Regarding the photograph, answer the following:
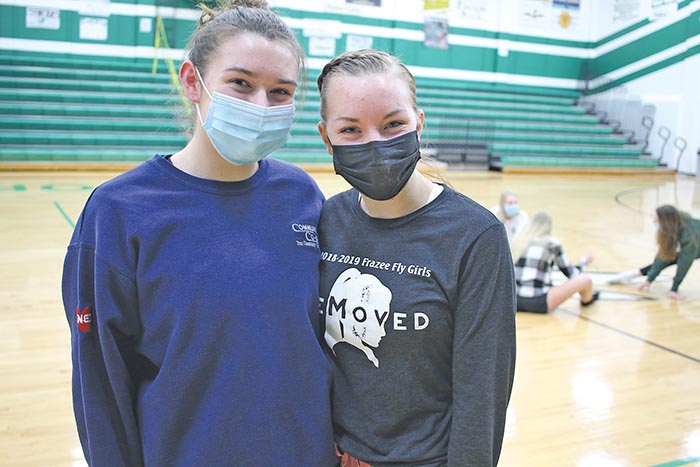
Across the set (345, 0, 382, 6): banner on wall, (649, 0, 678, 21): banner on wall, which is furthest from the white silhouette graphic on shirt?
(649, 0, 678, 21): banner on wall

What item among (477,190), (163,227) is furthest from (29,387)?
(477,190)

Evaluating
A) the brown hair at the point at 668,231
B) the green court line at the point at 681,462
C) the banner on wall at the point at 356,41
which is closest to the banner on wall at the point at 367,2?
the banner on wall at the point at 356,41

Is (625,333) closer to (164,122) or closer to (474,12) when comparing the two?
(164,122)

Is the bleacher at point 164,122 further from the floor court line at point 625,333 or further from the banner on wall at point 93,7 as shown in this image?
the floor court line at point 625,333

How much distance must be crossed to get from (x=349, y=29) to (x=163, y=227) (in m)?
17.0

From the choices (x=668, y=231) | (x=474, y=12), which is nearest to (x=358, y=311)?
(x=668, y=231)

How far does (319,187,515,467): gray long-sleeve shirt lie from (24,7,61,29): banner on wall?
15242mm

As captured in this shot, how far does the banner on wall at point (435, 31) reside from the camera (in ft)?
59.5

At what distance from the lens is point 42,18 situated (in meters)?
14.1

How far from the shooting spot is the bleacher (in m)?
12.0

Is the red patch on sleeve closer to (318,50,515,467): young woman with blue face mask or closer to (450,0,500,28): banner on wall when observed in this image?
(318,50,515,467): young woman with blue face mask

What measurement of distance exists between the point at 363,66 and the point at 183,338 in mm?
665

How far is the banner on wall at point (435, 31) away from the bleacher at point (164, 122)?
3.58ft

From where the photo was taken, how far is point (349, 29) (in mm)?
17297
